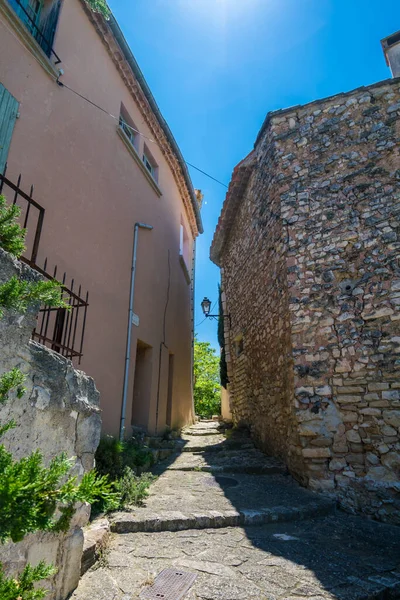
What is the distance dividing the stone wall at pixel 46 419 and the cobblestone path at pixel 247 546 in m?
0.34

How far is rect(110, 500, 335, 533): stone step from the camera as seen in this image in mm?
3400

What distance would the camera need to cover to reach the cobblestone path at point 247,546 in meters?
2.45

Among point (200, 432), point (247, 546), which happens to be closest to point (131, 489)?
point (247, 546)

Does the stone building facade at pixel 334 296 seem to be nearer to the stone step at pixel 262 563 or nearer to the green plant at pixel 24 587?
the stone step at pixel 262 563

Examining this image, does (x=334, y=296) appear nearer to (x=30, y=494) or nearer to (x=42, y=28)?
(x=30, y=494)

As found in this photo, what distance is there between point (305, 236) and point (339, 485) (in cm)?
368

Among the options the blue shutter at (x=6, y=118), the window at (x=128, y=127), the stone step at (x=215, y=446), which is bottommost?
the stone step at (x=215, y=446)

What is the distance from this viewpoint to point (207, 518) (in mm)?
3617

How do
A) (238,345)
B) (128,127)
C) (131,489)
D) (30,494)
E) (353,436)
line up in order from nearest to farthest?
(30,494) → (131,489) → (353,436) → (128,127) → (238,345)

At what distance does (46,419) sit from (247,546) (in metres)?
2.30

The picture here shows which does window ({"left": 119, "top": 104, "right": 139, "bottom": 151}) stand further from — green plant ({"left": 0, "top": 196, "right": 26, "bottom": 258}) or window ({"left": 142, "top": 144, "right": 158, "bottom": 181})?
green plant ({"left": 0, "top": 196, "right": 26, "bottom": 258})

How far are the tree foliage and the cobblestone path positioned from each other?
22.2 metres

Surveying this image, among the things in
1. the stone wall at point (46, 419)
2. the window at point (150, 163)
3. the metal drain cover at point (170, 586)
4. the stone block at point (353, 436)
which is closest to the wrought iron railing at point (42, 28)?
the window at point (150, 163)

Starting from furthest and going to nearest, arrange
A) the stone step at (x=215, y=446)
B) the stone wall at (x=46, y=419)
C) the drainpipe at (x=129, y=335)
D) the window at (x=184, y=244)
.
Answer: the window at (x=184, y=244) → the stone step at (x=215, y=446) → the drainpipe at (x=129, y=335) → the stone wall at (x=46, y=419)
